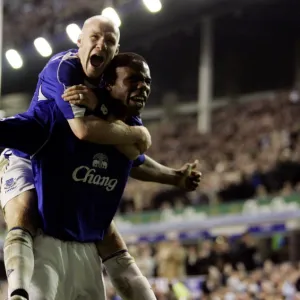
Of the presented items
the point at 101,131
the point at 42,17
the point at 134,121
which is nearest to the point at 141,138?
the point at 134,121

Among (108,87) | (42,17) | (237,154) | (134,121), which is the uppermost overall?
(42,17)

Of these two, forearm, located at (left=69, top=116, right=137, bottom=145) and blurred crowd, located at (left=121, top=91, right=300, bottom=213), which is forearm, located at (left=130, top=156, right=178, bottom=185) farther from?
blurred crowd, located at (left=121, top=91, right=300, bottom=213)

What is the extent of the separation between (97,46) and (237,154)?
36.8ft

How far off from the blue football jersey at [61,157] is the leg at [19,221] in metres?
0.05

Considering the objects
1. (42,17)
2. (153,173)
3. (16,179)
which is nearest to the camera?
(16,179)

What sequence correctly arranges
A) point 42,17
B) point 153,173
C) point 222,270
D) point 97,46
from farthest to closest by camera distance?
1. point 42,17
2. point 222,270
3. point 153,173
4. point 97,46

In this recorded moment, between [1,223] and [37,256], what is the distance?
41.9ft

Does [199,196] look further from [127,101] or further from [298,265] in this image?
[127,101]

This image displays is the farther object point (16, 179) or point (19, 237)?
point (16, 179)

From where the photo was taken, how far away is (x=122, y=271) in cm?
392

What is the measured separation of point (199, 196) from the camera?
1334cm

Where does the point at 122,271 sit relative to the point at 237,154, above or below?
below

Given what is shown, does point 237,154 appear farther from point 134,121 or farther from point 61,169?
point 61,169

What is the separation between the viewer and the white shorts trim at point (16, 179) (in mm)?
3725
